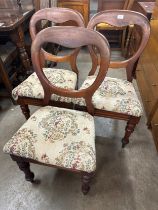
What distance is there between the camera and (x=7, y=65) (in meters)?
1.66

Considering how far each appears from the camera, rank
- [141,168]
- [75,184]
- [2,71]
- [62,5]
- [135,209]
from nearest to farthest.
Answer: [135,209], [75,184], [141,168], [2,71], [62,5]

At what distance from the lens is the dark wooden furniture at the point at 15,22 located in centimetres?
144

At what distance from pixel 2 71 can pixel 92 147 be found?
1131 mm

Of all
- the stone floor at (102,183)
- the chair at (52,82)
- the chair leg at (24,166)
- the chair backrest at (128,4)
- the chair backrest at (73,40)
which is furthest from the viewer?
the chair backrest at (128,4)

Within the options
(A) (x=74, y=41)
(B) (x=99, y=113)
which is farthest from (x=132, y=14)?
(B) (x=99, y=113)

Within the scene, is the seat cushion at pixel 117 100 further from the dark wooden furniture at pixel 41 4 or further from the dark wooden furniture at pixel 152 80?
the dark wooden furniture at pixel 41 4

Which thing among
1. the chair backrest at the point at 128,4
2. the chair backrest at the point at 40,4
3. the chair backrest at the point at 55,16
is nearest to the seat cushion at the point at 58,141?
the chair backrest at the point at 55,16

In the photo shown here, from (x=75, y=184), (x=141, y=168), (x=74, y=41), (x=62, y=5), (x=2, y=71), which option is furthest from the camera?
(x=62, y=5)

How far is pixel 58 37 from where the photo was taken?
2.81ft

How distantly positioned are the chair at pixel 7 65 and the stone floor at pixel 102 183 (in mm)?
497

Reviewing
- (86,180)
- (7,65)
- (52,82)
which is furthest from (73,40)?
(7,65)

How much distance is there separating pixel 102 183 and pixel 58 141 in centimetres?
53

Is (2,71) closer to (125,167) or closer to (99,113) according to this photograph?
(99,113)

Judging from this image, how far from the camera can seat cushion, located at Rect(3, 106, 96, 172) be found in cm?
81
